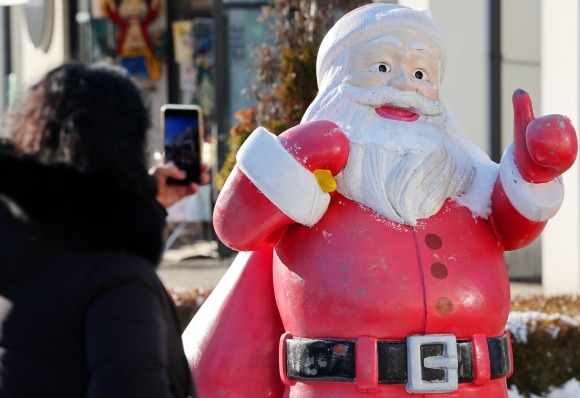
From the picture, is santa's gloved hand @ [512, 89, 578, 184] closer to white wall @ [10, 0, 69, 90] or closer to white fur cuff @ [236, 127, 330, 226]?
white fur cuff @ [236, 127, 330, 226]

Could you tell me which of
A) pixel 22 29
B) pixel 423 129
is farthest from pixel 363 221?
pixel 22 29

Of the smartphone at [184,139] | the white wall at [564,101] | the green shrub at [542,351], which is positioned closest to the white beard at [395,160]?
the smartphone at [184,139]

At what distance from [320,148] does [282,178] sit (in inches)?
6.4

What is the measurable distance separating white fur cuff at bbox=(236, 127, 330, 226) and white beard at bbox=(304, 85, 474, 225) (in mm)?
181

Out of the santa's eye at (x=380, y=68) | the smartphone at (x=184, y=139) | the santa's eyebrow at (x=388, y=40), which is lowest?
the smartphone at (x=184, y=139)

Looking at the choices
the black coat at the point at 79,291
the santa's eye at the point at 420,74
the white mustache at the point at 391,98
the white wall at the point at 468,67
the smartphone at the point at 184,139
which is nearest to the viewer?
the black coat at the point at 79,291

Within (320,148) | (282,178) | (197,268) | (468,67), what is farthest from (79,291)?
(197,268)

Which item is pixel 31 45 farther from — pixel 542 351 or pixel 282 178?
pixel 282 178

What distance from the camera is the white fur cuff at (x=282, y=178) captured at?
10.5 ft

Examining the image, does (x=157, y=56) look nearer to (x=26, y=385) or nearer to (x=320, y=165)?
(x=320, y=165)

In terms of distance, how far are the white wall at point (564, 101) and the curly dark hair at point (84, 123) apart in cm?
541

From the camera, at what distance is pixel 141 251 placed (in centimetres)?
196

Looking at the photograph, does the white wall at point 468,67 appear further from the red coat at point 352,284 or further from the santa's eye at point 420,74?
the red coat at point 352,284

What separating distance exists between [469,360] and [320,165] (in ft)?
2.52
